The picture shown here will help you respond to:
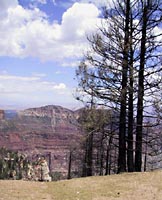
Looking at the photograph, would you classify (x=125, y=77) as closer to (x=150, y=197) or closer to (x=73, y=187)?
(x=73, y=187)

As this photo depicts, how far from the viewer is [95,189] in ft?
42.7

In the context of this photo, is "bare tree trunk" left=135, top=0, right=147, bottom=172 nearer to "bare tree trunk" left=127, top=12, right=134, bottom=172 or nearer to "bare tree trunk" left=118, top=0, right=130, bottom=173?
"bare tree trunk" left=127, top=12, right=134, bottom=172

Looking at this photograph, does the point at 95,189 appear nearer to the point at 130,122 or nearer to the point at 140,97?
the point at 130,122

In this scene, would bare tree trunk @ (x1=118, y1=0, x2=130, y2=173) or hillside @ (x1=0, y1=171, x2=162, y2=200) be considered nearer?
hillside @ (x1=0, y1=171, x2=162, y2=200)

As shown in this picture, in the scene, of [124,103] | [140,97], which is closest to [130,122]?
[124,103]

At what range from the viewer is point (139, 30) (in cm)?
1733

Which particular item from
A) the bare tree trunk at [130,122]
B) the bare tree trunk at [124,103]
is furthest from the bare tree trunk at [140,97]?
the bare tree trunk at [124,103]

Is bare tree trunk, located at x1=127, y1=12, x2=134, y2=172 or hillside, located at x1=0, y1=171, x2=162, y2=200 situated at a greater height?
bare tree trunk, located at x1=127, y1=12, x2=134, y2=172

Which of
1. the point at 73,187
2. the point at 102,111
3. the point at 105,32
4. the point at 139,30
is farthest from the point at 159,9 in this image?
the point at 73,187

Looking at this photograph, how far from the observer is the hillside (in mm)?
11844

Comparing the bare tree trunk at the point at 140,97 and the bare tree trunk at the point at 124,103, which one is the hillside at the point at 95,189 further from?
the bare tree trunk at the point at 124,103

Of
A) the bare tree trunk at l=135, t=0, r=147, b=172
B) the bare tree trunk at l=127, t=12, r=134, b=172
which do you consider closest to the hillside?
the bare tree trunk at l=135, t=0, r=147, b=172

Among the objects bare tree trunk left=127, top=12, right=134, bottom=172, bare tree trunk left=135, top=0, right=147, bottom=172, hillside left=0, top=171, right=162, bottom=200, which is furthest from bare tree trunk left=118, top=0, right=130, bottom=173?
hillside left=0, top=171, right=162, bottom=200

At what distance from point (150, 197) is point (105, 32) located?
847 cm
